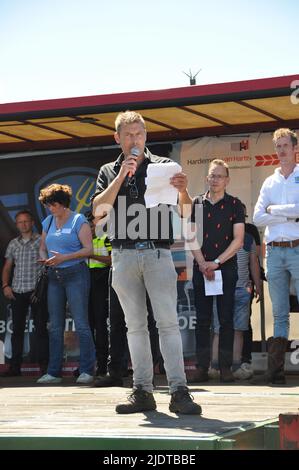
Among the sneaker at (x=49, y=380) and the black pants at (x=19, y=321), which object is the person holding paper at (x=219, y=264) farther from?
Answer: the black pants at (x=19, y=321)

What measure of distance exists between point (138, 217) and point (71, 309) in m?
4.10

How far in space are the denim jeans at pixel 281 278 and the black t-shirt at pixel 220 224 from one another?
556 mm

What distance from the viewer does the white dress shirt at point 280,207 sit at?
29.0 ft

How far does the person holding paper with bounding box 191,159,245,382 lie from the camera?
9.39 m

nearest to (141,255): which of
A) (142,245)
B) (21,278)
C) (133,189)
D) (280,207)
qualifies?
(142,245)

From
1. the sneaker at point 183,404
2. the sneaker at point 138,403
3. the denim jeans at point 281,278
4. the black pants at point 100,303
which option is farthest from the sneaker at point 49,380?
the sneaker at point 183,404

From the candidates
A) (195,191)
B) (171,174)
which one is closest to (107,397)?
(171,174)

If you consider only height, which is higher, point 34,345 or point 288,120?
point 288,120

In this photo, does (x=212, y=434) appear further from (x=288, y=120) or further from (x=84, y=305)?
(x=288, y=120)

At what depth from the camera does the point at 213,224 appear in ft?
31.0

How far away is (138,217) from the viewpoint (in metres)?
6.26

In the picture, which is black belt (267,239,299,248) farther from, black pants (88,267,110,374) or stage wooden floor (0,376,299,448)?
black pants (88,267,110,374)
